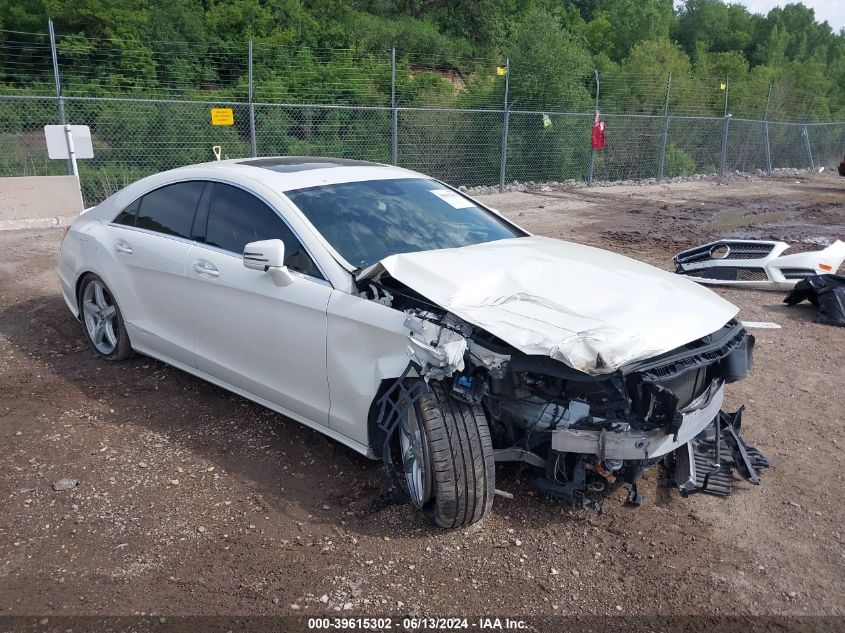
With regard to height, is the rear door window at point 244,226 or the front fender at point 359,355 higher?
the rear door window at point 244,226

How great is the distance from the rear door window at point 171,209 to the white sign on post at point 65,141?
7.45 m

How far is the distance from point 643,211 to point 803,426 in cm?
1170

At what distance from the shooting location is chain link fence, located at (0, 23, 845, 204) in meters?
15.4

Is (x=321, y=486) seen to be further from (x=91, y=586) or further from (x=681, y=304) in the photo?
(x=681, y=304)

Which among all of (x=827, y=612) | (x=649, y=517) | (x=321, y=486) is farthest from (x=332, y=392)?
(x=827, y=612)

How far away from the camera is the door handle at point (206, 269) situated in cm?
426

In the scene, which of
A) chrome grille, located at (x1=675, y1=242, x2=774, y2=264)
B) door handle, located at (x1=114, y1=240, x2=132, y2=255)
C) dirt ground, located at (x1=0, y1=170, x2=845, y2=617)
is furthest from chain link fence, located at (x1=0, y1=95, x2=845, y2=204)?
dirt ground, located at (x1=0, y1=170, x2=845, y2=617)

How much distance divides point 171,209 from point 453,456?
9.11 ft

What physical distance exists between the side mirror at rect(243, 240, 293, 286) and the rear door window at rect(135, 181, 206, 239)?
1.03m

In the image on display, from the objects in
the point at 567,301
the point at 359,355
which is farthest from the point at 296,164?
the point at 567,301

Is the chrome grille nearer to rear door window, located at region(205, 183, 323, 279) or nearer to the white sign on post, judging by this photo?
rear door window, located at region(205, 183, 323, 279)

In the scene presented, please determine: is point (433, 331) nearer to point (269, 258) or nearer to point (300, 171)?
point (269, 258)

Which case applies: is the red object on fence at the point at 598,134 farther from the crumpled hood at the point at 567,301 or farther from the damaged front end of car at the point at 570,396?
the damaged front end of car at the point at 570,396

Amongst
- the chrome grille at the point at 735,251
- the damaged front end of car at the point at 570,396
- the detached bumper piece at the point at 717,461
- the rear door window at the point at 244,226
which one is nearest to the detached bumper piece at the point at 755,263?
the chrome grille at the point at 735,251
